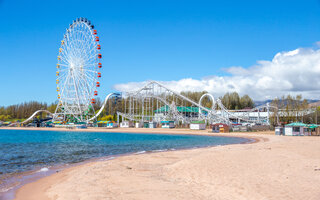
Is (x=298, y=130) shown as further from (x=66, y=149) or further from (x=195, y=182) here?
(x=195, y=182)

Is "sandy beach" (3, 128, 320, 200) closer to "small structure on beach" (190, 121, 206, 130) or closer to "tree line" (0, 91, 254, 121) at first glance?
"small structure on beach" (190, 121, 206, 130)

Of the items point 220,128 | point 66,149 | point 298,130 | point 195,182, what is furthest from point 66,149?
point 220,128

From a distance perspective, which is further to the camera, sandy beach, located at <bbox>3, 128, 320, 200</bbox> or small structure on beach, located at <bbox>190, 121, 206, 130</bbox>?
small structure on beach, located at <bbox>190, 121, 206, 130</bbox>

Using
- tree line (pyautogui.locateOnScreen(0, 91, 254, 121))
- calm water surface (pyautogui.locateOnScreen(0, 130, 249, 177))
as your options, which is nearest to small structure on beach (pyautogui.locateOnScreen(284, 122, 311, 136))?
calm water surface (pyautogui.locateOnScreen(0, 130, 249, 177))

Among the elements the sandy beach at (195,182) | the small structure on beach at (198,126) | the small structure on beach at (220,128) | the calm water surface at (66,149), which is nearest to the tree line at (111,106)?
the small structure on beach at (198,126)

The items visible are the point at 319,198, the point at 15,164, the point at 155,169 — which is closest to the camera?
the point at 319,198

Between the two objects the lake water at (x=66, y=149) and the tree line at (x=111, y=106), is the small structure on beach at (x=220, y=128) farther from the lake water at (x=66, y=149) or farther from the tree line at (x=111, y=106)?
the tree line at (x=111, y=106)

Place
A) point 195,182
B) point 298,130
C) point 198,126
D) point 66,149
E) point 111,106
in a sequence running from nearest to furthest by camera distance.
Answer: point 195,182 < point 66,149 < point 298,130 < point 198,126 < point 111,106

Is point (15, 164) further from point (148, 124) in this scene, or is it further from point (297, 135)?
point (148, 124)

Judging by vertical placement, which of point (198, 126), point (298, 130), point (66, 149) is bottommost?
point (66, 149)

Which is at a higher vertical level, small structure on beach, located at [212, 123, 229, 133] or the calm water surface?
small structure on beach, located at [212, 123, 229, 133]

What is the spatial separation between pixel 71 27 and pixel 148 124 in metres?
30.7

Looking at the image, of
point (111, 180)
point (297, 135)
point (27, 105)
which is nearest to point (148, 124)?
point (297, 135)

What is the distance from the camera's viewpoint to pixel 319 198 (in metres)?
7.29
